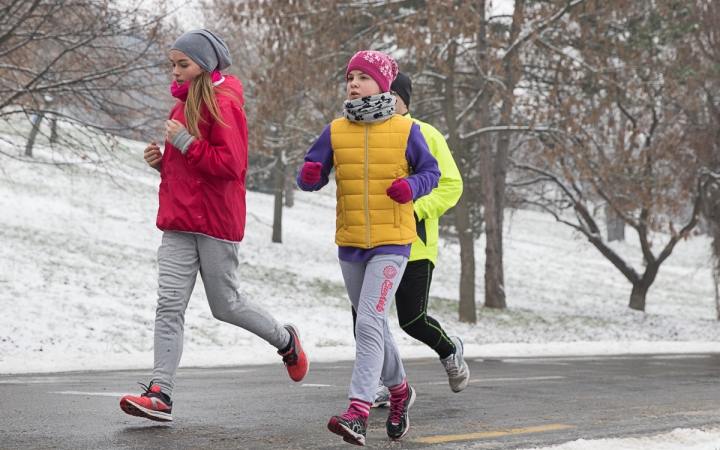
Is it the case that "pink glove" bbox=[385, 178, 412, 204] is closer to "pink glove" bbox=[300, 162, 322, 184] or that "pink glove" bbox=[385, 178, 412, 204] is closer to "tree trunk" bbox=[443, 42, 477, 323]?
"pink glove" bbox=[300, 162, 322, 184]

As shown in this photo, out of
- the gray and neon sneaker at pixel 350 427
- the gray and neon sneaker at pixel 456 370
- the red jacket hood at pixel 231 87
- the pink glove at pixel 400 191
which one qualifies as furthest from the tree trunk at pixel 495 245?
the gray and neon sneaker at pixel 350 427

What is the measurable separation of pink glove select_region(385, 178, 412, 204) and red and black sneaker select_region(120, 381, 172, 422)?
1499mm

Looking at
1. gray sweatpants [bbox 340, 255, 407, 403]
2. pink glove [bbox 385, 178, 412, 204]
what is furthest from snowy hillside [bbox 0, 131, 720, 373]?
pink glove [bbox 385, 178, 412, 204]

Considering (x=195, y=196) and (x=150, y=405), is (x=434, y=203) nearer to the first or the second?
(x=195, y=196)

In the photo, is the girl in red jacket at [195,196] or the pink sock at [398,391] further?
the pink sock at [398,391]

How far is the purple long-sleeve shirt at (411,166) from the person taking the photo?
177 inches

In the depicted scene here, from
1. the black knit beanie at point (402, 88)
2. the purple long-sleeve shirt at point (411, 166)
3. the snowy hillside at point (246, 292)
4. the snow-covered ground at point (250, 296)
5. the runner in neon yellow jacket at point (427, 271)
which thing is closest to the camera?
the purple long-sleeve shirt at point (411, 166)

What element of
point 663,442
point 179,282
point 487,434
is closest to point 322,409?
point 487,434

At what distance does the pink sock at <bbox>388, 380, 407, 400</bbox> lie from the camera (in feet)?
15.3

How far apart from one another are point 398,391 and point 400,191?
1056 mm

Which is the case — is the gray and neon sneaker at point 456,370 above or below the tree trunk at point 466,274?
above

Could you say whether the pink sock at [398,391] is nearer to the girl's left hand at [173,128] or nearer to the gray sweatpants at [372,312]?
the gray sweatpants at [372,312]

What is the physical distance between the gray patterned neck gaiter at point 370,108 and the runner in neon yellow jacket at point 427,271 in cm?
53

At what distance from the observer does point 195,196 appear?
458cm
